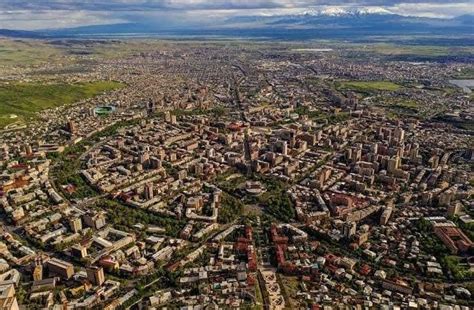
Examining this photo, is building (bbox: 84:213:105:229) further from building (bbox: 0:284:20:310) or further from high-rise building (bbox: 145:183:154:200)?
building (bbox: 0:284:20:310)

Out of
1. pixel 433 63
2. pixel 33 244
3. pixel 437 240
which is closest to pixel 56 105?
pixel 33 244

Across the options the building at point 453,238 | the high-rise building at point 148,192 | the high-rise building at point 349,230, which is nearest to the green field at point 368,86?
the building at point 453,238

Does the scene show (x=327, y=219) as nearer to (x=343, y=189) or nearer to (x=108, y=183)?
(x=343, y=189)

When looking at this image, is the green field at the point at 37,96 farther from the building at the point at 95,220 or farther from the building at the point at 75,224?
the building at the point at 75,224

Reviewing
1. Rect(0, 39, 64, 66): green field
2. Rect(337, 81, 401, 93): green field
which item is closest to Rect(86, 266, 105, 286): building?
Rect(337, 81, 401, 93): green field

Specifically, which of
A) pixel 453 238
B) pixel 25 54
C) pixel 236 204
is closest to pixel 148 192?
pixel 236 204
